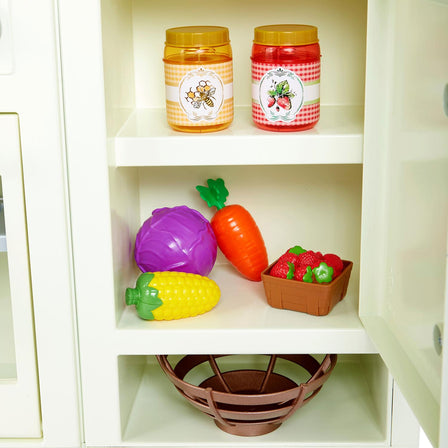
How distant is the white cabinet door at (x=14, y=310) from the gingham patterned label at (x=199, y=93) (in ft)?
0.72

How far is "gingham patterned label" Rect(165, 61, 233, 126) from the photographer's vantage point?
98 cm

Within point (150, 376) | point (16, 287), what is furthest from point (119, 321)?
point (150, 376)

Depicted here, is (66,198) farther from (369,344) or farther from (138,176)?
(369,344)

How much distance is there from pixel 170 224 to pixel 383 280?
33cm

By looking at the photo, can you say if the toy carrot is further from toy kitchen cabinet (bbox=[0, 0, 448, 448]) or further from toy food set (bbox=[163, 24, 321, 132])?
toy food set (bbox=[163, 24, 321, 132])

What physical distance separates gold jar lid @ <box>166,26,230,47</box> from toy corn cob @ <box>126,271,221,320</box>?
1.08 ft

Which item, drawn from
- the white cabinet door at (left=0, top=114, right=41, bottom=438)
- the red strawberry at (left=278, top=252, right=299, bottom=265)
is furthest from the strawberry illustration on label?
the white cabinet door at (left=0, top=114, right=41, bottom=438)

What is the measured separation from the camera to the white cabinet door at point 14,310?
94 cm

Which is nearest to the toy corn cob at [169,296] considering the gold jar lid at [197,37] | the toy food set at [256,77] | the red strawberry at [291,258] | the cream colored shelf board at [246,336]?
the cream colored shelf board at [246,336]

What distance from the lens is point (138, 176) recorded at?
125 cm

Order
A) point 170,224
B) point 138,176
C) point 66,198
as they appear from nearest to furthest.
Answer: point 66,198 < point 170,224 < point 138,176

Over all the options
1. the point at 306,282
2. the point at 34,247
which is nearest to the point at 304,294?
the point at 306,282

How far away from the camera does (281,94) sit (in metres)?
0.98

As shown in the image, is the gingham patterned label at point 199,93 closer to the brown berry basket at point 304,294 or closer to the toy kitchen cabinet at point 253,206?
the toy kitchen cabinet at point 253,206
